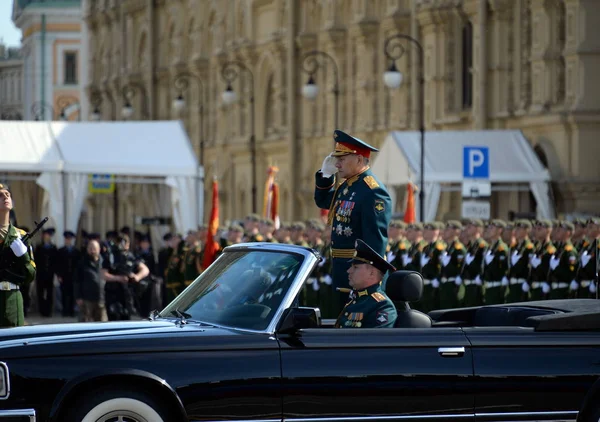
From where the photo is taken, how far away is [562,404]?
8805mm

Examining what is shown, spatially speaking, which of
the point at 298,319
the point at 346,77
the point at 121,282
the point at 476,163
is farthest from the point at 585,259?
the point at 346,77

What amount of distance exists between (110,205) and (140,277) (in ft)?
131

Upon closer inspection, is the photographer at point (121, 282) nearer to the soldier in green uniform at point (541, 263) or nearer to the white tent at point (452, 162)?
the soldier in green uniform at point (541, 263)

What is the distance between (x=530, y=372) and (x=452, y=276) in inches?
547

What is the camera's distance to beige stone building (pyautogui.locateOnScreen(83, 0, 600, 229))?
3291 cm

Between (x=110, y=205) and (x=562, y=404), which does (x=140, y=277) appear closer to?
(x=562, y=404)

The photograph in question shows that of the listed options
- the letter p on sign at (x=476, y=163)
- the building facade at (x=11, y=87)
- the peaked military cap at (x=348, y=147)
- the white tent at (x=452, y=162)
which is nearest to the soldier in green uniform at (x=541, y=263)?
the letter p on sign at (x=476, y=163)

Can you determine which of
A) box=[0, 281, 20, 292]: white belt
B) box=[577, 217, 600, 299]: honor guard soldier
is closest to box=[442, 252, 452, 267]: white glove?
box=[577, 217, 600, 299]: honor guard soldier

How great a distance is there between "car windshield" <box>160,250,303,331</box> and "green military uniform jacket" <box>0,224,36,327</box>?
3.14 metres

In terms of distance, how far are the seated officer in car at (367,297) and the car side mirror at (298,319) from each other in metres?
0.69

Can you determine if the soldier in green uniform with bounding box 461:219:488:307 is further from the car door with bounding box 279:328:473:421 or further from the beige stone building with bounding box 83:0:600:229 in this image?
the car door with bounding box 279:328:473:421

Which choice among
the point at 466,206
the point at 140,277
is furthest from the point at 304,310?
the point at 466,206

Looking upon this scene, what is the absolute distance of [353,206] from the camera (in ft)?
35.3

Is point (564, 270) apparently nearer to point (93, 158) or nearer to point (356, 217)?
point (93, 158)
